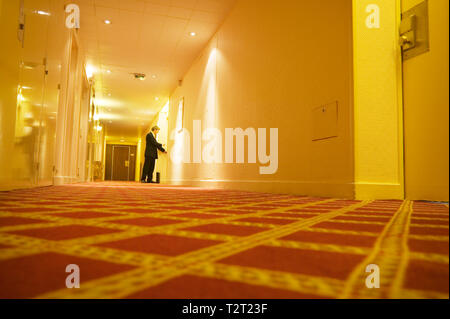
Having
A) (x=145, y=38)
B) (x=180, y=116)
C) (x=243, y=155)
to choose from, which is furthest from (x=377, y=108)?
(x=180, y=116)

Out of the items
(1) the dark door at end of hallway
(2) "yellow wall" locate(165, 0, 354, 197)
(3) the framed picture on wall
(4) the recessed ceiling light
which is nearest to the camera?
(2) "yellow wall" locate(165, 0, 354, 197)

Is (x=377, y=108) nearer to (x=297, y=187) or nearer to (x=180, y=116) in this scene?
(x=297, y=187)

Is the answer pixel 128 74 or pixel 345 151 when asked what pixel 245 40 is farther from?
pixel 128 74

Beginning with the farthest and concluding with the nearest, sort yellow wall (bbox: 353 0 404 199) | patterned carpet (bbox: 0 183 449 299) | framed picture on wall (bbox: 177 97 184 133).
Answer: framed picture on wall (bbox: 177 97 184 133)
yellow wall (bbox: 353 0 404 199)
patterned carpet (bbox: 0 183 449 299)

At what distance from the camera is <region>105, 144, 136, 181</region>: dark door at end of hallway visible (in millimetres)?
20734

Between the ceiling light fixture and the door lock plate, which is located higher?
the ceiling light fixture

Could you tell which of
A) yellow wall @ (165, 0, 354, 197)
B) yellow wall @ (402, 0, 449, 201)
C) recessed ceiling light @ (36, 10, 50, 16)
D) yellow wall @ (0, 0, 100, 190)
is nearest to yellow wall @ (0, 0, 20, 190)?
yellow wall @ (0, 0, 100, 190)

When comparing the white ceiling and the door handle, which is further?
the white ceiling

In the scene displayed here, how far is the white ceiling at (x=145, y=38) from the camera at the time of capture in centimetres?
479

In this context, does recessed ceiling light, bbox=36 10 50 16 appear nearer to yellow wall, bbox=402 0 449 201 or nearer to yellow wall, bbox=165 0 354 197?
yellow wall, bbox=165 0 354 197

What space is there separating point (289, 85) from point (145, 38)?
3730mm

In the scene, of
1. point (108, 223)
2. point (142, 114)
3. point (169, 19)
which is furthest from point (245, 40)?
point (142, 114)

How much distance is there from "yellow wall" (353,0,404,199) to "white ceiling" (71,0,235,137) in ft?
9.01

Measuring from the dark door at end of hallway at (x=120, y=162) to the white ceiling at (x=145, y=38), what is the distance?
12.1 metres
